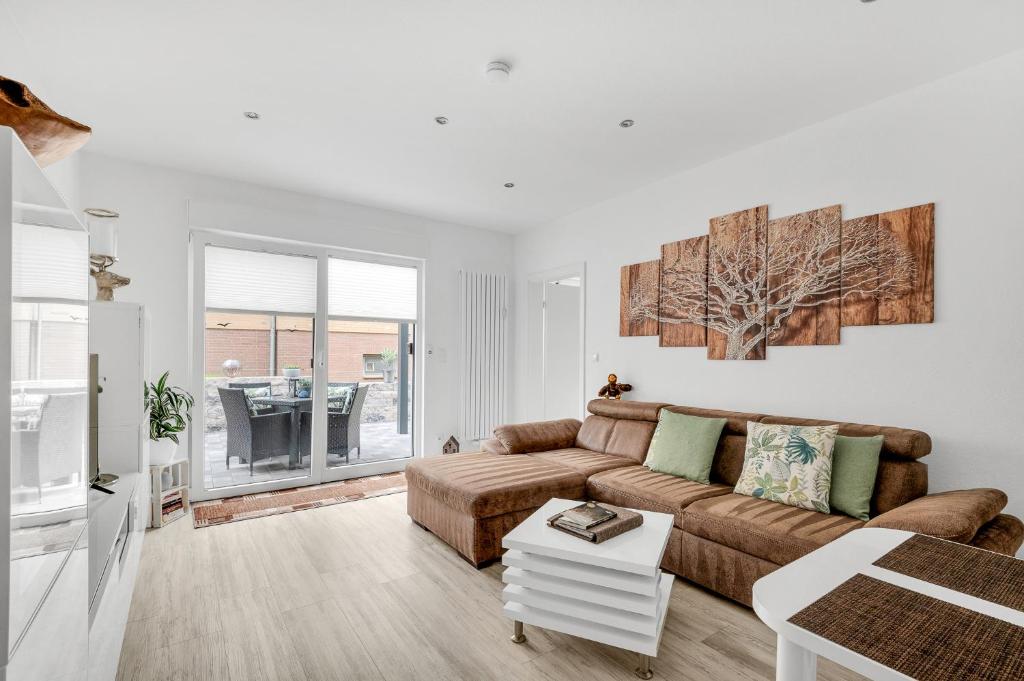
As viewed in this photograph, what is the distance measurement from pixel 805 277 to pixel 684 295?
886 mm

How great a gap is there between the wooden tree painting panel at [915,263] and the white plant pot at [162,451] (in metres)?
4.63

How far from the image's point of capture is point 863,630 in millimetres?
828

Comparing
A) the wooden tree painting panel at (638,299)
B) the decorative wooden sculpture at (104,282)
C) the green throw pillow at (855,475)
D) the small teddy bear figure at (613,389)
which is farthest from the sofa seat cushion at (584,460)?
the decorative wooden sculpture at (104,282)

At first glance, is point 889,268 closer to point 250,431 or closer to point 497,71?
point 497,71

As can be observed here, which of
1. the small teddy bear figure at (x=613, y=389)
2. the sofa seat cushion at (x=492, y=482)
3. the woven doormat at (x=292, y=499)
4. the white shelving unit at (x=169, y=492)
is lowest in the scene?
the woven doormat at (x=292, y=499)

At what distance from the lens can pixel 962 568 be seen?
106cm

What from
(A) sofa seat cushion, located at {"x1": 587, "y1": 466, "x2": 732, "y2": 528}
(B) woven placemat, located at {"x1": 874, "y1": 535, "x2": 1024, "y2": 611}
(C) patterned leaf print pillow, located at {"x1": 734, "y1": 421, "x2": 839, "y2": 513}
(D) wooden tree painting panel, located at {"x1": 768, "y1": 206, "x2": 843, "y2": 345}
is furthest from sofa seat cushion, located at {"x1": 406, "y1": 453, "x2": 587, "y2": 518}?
(B) woven placemat, located at {"x1": 874, "y1": 535, "x2": 1024, "y2": 611}

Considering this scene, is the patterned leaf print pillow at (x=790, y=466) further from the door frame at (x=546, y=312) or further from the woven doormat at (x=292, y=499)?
the woven doormat at (x=292, y=499)

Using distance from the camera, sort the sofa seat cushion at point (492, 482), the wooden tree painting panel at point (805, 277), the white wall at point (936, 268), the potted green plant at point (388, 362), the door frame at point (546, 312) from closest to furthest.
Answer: the white wall at point (936, 268) < the sofa seat cushion at point (492, 482) < the wooden tree painting panel at point (805, 277) < the door frame at point (546, 312) < the potted green plant at point (388, 362)

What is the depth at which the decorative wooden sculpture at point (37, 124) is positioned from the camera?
3.43ft

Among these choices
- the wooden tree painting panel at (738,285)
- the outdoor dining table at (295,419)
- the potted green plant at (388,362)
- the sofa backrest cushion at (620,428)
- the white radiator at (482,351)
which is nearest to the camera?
the wooden tree painting panel at (738,285)

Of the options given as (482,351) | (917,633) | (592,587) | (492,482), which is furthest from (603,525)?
(482,351)

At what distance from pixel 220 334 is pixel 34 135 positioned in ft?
10.7

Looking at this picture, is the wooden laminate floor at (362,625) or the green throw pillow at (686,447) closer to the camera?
the wooden laminate floor at (362,625)
